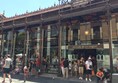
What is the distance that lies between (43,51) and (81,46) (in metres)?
4.37

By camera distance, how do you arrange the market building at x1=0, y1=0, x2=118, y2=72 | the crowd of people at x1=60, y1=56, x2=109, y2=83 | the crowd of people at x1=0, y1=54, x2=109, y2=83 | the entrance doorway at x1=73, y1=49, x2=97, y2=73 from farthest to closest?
the entrance doorway at x1=73, y1=49, x2=97, y2=73, the market building at x1=0, y1=0, x2=118, y2=72, the crowd of people at x1=60, y1=56, x2=109, y2=83, the crowd of people at x1=0, y1=54, x2=109, y2=83

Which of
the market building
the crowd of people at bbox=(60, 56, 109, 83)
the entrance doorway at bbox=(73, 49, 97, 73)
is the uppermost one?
the market building

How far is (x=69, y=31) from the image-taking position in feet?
66.0

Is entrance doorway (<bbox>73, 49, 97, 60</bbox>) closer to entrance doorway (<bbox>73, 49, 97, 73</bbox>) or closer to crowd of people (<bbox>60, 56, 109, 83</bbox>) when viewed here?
entrance doorway (<bbox>73, 49, 97, 73</bbox>)

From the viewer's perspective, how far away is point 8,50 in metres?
25.2

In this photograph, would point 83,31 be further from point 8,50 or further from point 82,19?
point 8,50

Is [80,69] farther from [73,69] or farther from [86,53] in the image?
[86,53]

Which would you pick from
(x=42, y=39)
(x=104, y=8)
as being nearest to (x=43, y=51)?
(x=42, y=39)

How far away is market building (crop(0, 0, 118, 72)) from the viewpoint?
16375 mm

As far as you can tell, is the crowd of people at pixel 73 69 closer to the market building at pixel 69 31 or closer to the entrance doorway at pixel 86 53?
the entrance doorway at pixel 86 53

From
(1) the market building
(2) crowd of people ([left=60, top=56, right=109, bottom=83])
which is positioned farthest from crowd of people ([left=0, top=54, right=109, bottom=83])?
(1) the market building

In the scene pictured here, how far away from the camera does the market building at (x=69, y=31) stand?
1638 cm

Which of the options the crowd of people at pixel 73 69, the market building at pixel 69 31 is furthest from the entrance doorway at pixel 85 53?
the crowd of people at pixel 73 69

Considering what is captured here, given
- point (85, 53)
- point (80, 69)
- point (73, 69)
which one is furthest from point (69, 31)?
point (80, 69)
